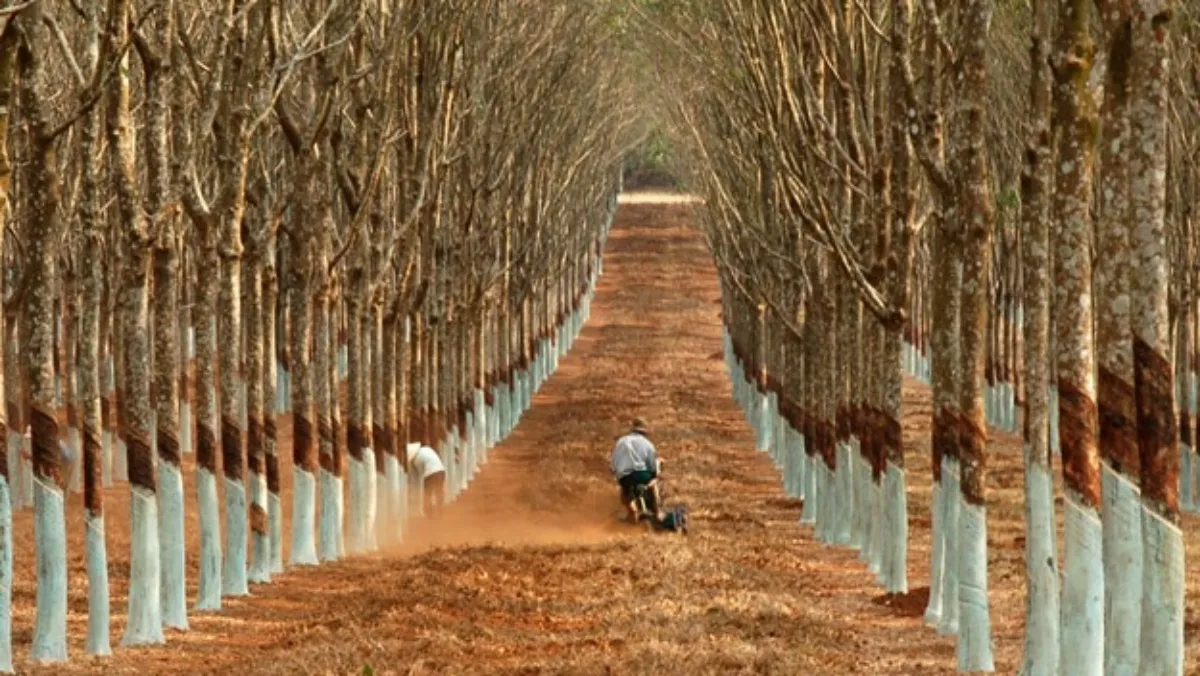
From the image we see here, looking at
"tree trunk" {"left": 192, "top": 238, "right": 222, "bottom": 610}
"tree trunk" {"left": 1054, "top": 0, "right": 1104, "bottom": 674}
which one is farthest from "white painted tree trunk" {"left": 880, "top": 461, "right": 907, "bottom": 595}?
"tree trunk" {"left": 1054, "top": 0, "right": 1104, "bottom": 674}

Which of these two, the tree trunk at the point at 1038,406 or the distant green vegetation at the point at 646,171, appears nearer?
the tree trunk at the point at 1038,406

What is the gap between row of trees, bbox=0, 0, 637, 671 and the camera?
73.6 feet

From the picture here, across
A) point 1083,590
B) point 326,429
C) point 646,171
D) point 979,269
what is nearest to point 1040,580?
point 1083,590

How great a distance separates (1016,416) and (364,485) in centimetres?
2826

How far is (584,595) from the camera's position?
88.4 ft

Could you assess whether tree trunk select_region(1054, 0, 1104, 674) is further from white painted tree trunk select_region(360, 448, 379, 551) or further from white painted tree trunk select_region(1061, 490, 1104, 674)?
white painted tree trunk select_region(360, 448, 379, 551)

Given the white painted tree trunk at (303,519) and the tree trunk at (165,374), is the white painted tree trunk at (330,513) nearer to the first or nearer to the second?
the white painted tree trunk at (303,519)

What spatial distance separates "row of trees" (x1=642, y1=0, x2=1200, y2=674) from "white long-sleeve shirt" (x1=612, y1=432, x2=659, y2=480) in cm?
285

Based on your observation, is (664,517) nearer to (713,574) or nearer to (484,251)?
(713,574)

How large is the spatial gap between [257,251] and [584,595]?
749cm

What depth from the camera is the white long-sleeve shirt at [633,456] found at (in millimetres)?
36250

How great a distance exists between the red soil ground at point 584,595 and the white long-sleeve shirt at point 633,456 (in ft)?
3.54

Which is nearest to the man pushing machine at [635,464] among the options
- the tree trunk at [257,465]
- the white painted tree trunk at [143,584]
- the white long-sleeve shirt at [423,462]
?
the white long-sleeve shirt at [423,462]

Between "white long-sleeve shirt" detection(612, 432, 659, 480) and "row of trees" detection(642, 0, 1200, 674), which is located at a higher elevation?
"row of trees" detection(642, 0, 1200, 674)
